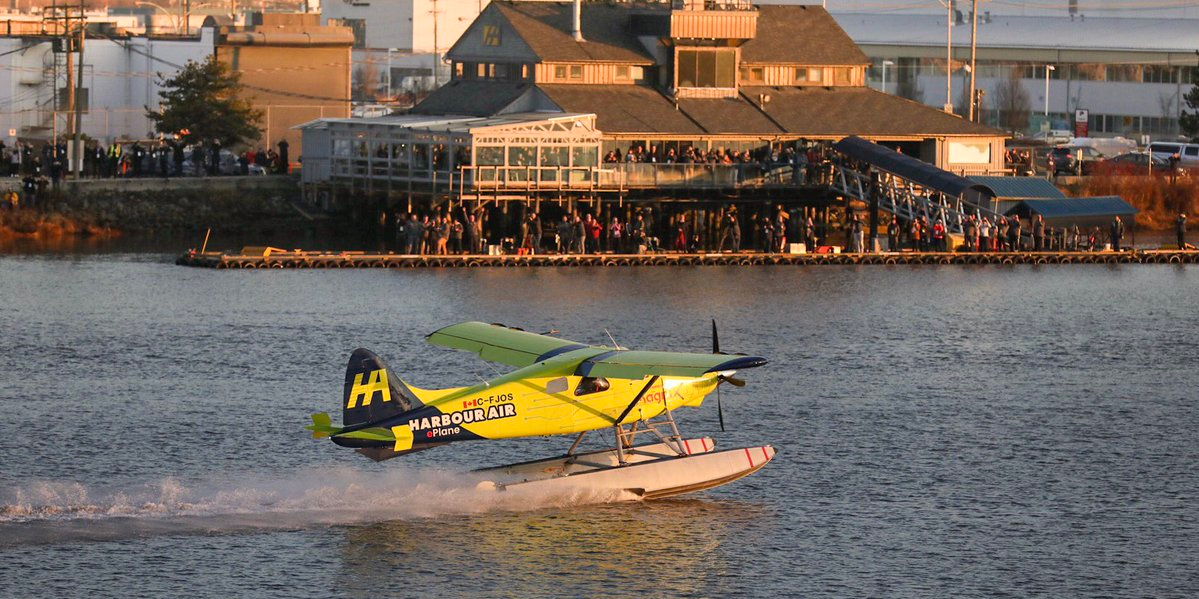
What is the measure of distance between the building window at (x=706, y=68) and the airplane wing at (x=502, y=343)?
41.9 metres

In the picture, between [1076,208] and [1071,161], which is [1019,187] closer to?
[1076,208]

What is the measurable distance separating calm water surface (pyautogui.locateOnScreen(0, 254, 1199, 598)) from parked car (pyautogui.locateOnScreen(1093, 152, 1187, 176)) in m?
26.5

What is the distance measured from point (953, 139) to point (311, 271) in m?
26.8

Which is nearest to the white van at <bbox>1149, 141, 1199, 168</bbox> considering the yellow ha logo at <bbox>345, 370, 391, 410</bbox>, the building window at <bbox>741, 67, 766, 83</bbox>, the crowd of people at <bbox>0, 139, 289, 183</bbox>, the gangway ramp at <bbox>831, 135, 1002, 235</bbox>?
the building window at <bbox>741, 67, 766, 83</bbox>

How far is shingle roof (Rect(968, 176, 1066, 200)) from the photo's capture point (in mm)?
68875

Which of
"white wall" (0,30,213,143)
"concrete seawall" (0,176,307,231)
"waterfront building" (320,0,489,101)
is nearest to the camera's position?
"concrete seawall" (0,176,307,231)

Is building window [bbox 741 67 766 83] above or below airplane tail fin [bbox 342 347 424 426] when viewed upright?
above

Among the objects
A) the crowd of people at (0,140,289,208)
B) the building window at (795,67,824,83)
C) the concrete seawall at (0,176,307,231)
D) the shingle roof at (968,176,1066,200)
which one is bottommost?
the concrete seawall at (0,176,307,231)

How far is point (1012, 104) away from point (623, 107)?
55.5 m

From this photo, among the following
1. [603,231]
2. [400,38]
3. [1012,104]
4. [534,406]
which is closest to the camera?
[534,406]

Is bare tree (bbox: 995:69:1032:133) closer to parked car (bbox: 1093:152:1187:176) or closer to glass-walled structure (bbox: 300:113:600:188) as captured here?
parked car (bbox: 1093:152:1187:176)

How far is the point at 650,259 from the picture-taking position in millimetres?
64375

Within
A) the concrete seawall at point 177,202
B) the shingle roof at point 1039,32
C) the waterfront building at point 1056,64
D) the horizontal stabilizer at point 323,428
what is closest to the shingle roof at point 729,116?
the concrete seawall at point 177,202

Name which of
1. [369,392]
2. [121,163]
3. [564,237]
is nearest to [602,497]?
[369,392]
